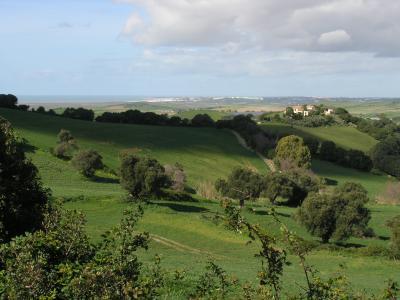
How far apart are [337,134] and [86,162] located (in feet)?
270

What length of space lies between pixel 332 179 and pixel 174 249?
59.7 m

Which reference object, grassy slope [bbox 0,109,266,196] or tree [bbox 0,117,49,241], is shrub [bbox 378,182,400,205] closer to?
grassy slope [bbox 0,109,266,196]

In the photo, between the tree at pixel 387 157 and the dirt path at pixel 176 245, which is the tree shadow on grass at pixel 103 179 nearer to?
the dirt path at pixel 176 245

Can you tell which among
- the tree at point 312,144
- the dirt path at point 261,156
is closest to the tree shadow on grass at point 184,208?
the dirt path at point 261,156

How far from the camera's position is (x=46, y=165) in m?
62.0

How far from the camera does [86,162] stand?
6081 centimetres

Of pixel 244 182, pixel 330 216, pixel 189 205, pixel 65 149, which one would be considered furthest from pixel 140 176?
pixel 65 149

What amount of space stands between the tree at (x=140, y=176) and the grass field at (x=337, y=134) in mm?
68525

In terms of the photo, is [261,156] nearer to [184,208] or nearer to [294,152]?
[294,152]

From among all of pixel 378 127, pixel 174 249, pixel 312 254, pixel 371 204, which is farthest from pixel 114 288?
pixel 378 127

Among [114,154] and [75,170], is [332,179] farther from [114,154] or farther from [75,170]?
[75,170]

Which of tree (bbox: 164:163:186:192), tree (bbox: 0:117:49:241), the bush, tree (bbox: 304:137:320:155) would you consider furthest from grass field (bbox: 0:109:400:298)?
the bush

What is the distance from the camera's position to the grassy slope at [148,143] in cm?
7538

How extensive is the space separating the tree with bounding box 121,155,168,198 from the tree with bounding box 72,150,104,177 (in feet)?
52.6
